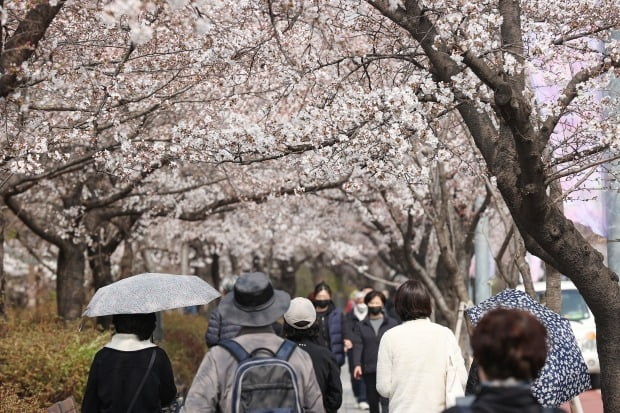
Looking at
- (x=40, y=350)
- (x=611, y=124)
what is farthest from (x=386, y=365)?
(x=40, y=350)

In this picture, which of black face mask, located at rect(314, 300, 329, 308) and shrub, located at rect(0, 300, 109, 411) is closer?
shrub, located at rect(0, 300, 109, 411)

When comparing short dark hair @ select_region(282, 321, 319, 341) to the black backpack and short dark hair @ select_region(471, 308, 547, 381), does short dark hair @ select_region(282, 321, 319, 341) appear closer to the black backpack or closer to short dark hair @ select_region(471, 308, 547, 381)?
the black backpack

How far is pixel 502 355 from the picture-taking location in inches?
127

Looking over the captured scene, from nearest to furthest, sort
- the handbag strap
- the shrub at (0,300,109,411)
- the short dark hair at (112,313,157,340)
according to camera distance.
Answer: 1. the handbag strap
2. the short dark hair at (112,313,157,340)
3. the shrub at (0,300,109,411)

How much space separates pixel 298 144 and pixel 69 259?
8436mm

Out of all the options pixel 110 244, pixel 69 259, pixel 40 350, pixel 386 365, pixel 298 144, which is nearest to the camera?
pixel 386 365

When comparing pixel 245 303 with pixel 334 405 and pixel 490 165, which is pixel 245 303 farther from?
pixel 490 165

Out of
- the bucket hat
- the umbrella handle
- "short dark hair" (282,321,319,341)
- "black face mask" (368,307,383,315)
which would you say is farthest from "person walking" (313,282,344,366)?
the bucket hat

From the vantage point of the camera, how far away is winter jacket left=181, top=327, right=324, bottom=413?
14.3 feet

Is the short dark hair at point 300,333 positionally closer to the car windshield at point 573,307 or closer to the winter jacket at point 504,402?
the winter jacket at point 504,402

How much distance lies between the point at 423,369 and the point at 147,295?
5.94 feet

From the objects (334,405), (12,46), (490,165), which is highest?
(12,46)

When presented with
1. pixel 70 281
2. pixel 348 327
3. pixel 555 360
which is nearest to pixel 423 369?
pixel 555 360

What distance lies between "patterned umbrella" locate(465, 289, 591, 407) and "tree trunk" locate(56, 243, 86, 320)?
420 inches
